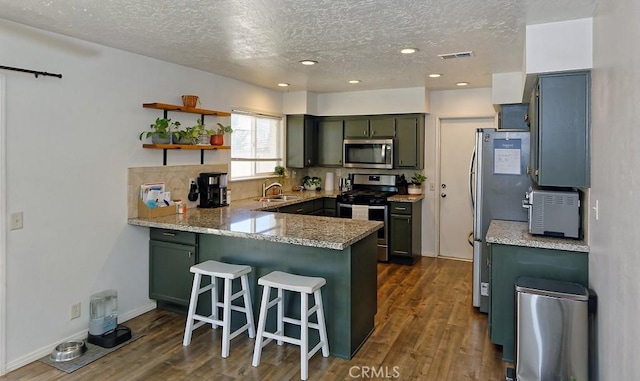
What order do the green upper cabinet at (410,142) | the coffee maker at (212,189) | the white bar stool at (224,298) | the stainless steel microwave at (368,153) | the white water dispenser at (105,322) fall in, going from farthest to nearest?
the stainless steel microwave at (368,153)
the green upper cabinet at (410,142)
the coffee maker at (212,189)
the white water dispenser at (105,322)
the white bar stool at (224,298)

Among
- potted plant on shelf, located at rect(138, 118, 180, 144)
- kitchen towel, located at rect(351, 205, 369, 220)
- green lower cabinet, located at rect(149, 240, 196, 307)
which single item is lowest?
green lower cabinet, located at rect(149, 240, 196, 307)

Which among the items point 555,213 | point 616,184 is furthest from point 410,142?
point 616,184

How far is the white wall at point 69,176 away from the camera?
291 cm

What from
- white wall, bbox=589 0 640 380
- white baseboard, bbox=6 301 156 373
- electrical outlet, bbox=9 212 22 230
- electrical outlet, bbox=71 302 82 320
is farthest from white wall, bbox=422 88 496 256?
electrical outlet, bbox=9 212 22 230

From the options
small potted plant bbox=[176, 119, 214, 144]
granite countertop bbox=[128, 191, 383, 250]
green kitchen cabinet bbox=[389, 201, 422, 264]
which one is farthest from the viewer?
green kitchen cabinet bbox=[389, 201, 422, 264]

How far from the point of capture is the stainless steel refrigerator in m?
3.68

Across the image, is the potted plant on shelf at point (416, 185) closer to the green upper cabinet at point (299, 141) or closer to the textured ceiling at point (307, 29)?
the green upper cabinet at point (299, 141)

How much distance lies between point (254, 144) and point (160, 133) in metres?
1.86

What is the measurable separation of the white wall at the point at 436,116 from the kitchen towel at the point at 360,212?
3.11ft

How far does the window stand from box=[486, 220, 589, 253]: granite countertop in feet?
10.4

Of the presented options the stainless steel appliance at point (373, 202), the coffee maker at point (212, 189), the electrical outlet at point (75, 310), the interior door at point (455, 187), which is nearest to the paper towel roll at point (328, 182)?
the stainless steel appliance at point (373, 202)

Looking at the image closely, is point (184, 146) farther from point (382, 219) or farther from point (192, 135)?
point (382, 219)

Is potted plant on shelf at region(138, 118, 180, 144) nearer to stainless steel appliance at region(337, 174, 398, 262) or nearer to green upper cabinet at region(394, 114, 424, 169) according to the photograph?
stainless steel appliance at region(337, 174, 398, 262)

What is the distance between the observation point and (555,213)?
115 inches
